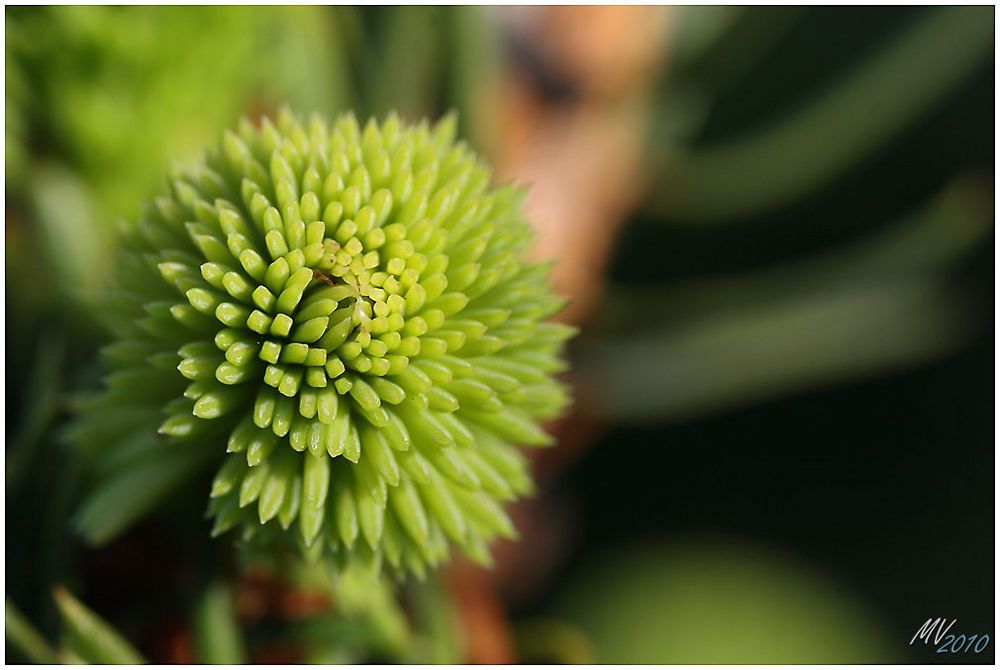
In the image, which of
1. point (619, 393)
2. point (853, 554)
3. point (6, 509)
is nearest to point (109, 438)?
point (6, 509)

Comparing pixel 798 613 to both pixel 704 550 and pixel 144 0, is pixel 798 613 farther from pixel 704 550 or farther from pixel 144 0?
pixel 144 0

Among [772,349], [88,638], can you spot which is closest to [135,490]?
[88,638]

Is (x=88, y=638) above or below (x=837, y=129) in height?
below

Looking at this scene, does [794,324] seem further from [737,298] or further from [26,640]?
[26,640]

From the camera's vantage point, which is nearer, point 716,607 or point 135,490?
point 135,490

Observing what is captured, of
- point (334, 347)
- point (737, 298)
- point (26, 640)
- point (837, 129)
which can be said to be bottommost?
point (26, 640)
